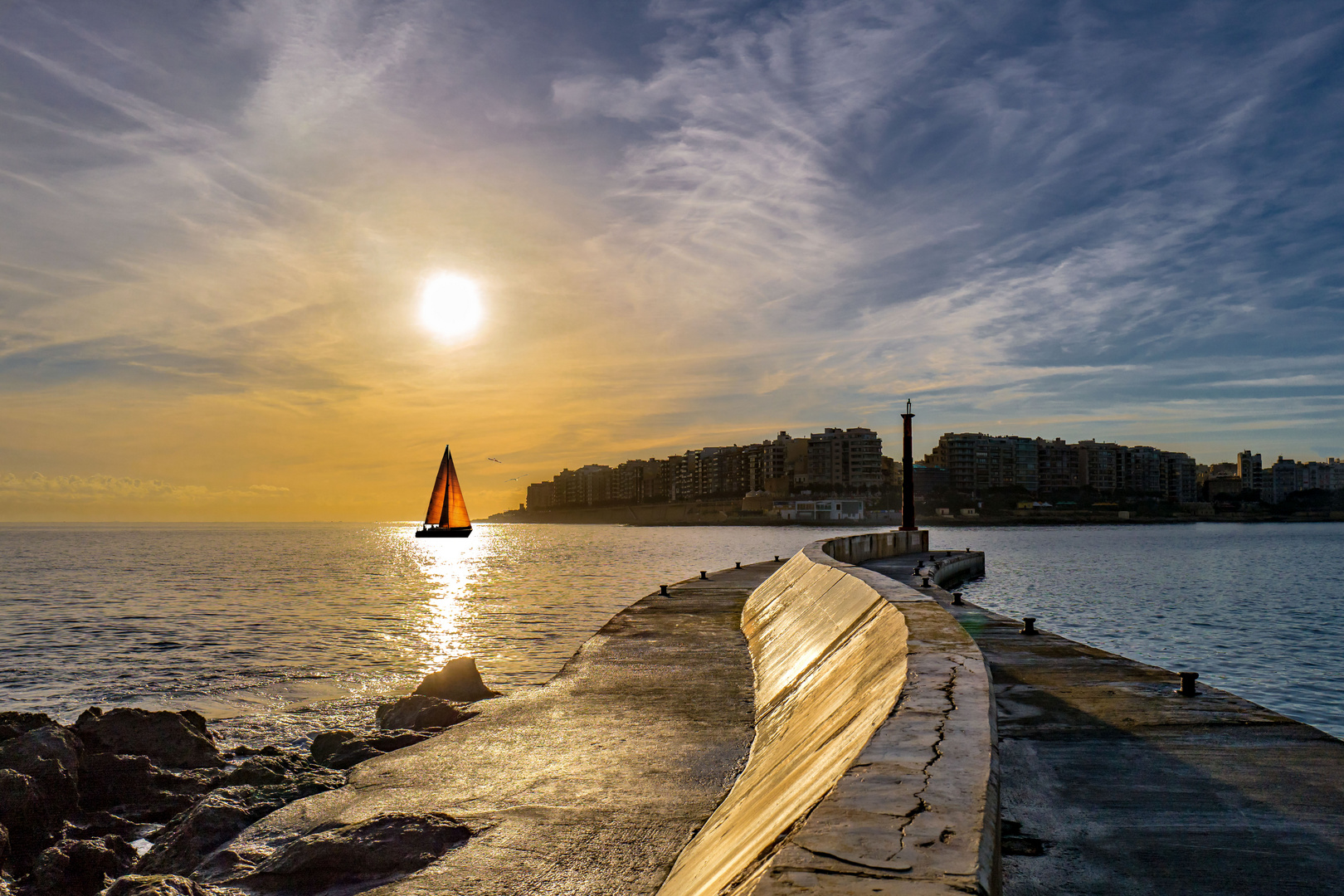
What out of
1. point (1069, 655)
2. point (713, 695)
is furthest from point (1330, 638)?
point (713, 695)

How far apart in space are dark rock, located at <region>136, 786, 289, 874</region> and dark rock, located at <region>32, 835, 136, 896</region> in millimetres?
283

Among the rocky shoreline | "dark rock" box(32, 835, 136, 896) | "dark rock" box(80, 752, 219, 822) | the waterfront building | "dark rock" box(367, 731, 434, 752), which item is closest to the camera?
the rocky shoreline

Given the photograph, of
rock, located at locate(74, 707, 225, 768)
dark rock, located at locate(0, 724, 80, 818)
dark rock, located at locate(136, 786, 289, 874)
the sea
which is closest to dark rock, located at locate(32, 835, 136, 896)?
dark rock, located at locate(136, 786, 289, 874)

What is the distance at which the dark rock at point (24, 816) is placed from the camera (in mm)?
8773

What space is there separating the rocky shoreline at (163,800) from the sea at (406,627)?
211cm

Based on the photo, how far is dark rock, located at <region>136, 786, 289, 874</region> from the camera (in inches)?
315

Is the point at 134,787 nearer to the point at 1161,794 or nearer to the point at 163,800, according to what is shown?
the point at 163,800

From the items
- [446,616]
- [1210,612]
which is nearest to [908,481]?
[1210,612]

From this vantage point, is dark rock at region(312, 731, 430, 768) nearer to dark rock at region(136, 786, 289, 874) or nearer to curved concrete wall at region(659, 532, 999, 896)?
dark rock at region(136, 786, 289, 874)

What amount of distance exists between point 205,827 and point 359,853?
2.54m

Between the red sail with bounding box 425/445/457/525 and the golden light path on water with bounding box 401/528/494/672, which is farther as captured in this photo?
the red sail with bounding box 425/445/457/525

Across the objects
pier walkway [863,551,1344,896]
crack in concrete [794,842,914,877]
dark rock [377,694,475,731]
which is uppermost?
crack in concrete [794,842,914,877]

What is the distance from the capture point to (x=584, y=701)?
498 inches

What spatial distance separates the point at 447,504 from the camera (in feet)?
352
